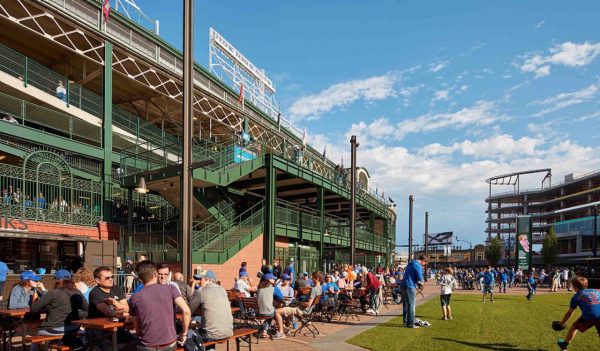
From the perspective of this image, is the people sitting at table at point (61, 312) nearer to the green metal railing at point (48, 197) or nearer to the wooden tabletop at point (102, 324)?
the wooden tabletop at point (102, 324)

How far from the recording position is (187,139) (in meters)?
9.24

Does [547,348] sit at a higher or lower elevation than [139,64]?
lower

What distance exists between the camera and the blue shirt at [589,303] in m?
7.84

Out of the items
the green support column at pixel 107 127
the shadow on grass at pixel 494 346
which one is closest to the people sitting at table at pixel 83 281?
the shadow on grass at pixel 494 346

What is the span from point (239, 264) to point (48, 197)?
801 centimetres

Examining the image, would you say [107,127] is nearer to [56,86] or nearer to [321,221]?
[56,86]

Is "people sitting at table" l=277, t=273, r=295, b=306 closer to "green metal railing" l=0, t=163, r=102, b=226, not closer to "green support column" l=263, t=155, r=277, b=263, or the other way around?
"green metal railing" l=0, t=163, r=102, b=226

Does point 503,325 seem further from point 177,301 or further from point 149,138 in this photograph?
point 149,138

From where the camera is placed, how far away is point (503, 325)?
1301 cm

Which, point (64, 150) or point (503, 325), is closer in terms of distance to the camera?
point (503, 325)

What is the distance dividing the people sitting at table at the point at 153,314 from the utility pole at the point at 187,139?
3.60 metres

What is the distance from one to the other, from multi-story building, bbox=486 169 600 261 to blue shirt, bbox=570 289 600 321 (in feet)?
265

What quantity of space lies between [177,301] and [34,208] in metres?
14.0

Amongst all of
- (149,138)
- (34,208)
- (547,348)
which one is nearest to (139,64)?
(149,138)
